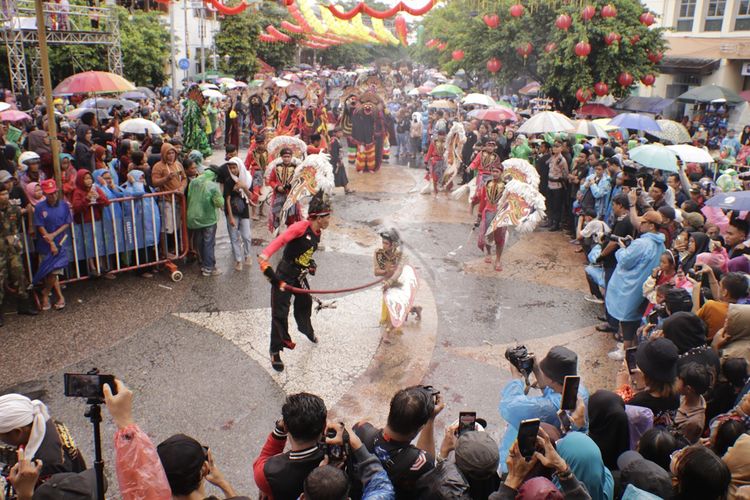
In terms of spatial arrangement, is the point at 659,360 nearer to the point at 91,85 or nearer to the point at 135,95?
the point at 91,85

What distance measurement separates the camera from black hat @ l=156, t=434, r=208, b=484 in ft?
9.13

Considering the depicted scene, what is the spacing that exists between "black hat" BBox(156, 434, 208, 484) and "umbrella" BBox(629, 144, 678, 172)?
787 centimetres

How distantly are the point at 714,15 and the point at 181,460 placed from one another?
29.2m

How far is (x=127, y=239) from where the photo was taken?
8.10m

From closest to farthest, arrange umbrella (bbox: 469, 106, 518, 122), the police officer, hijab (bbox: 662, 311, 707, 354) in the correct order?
hijab (bbox: 662, 311, 707, 354)
the police officer
umbrella (bbox: 469, 106, 518, 122)

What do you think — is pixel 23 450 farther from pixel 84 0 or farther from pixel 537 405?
pixel 84 0

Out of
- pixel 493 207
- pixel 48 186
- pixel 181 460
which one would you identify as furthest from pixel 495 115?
pixel 181 460

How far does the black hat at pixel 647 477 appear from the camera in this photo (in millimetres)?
2705

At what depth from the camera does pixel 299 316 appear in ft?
21.5

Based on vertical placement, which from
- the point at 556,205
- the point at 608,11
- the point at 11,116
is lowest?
the point at 556,205

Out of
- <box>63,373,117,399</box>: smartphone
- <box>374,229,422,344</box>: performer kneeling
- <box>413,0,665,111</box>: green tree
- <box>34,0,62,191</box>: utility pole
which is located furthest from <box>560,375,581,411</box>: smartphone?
<box>413,0,665,111</box>: green tree

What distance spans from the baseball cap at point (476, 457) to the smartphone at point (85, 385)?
171 centimetres

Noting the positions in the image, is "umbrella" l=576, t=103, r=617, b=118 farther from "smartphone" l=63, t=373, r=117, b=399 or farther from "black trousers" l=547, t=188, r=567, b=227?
"smartphone" l=63, t=373, r=117, b=399

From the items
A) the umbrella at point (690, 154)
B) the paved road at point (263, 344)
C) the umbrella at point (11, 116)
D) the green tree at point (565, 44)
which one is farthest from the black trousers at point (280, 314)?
the green tree at point (565, 44)
